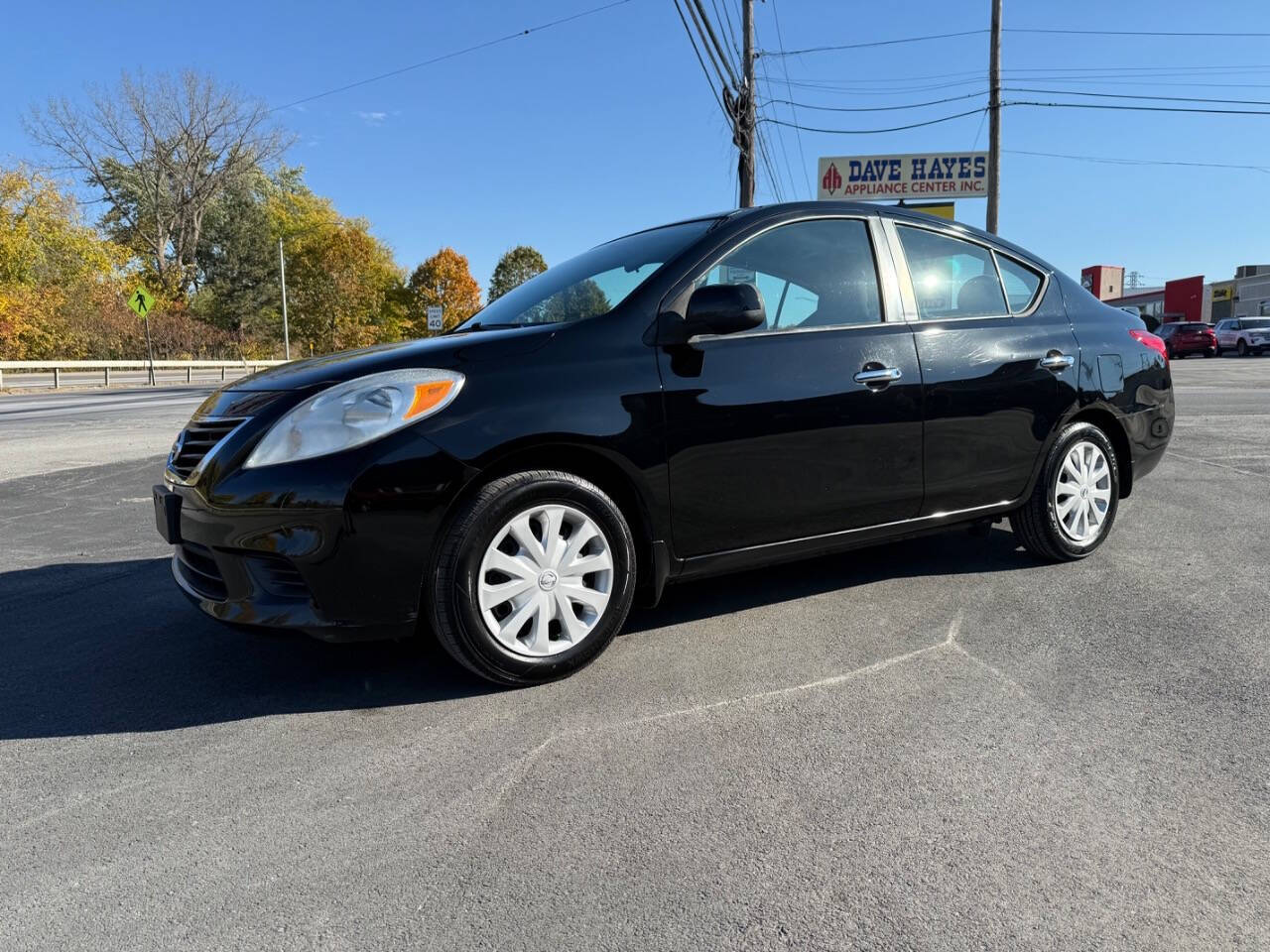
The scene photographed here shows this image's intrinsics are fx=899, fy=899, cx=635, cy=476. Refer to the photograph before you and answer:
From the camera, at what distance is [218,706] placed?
2.88 metres

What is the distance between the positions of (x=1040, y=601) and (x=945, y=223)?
1751 millimetres

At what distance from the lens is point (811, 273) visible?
3.70 metres

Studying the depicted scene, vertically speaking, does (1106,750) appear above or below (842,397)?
below

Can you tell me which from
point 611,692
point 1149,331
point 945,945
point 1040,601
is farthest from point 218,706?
point 1149,331

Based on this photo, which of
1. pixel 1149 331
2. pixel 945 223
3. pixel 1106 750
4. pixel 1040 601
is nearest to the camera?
pixel 1106 750

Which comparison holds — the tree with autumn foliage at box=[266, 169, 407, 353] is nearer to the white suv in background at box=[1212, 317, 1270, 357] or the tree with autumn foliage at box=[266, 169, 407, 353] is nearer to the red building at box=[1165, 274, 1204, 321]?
the white suv in background at box=[1212, 317, 1270, 357]

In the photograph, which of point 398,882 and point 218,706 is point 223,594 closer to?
point 218,706

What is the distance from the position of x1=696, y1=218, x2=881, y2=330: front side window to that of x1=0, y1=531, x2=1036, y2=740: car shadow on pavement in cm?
125

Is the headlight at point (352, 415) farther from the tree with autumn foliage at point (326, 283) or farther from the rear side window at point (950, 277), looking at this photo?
the tree with autumn foliage at point (326, 283)

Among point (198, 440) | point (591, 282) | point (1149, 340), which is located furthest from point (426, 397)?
point (1149, 340)

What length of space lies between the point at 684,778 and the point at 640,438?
3.90 feet

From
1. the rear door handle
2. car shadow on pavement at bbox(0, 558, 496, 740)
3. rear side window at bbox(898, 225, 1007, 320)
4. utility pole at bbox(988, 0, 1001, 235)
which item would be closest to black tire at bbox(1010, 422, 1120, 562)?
rear side window at bbox(898, 225, 1007, 320)

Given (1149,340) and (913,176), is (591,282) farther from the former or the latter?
(913,176)

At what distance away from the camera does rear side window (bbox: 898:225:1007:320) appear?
392cm
